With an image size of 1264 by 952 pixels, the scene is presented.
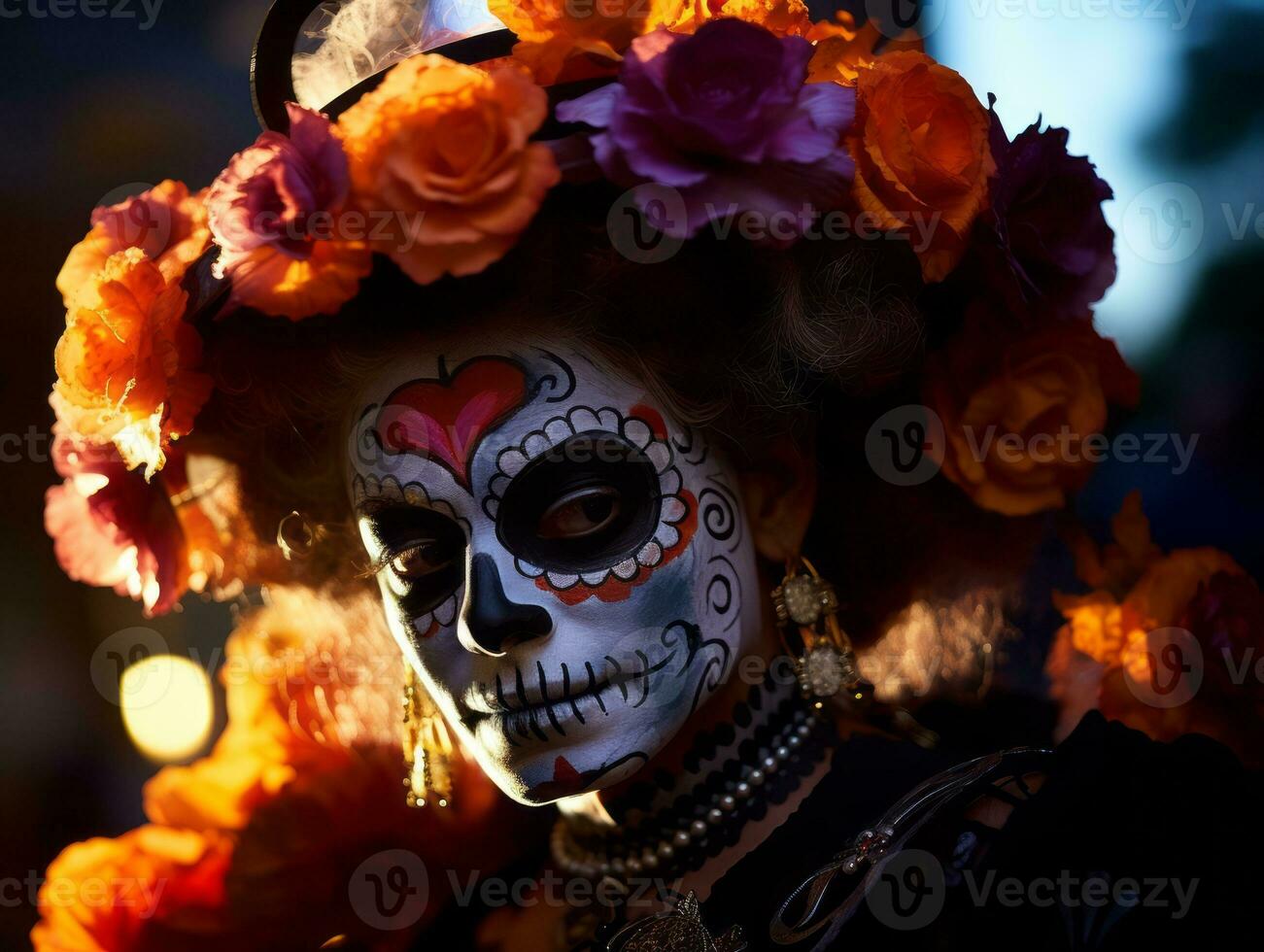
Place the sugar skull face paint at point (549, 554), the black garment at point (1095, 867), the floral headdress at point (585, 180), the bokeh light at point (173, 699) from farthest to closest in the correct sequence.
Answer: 1. the bokeh light at point (173, 699)
2. the sugar skull face paint at point (549, 554)
3. the floral headdress at point (585, 180)
4. the black garment at point (1095, 867)

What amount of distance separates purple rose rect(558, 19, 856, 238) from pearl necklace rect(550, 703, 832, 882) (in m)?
0.78

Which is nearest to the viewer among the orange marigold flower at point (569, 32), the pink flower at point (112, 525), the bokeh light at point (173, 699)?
the orange marigold flower at point (569, 32)

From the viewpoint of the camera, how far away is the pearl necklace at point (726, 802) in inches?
65.9

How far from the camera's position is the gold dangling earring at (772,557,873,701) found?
1.70 m

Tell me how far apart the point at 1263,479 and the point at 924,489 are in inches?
45.2

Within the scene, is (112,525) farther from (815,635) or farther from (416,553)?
(815,635)

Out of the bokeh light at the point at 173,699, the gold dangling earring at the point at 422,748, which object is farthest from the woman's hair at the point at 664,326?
the bokeh light at the point at 173,699

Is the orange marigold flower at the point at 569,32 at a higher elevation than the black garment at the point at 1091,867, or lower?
higher

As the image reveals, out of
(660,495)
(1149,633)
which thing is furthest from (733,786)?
(1149,633)

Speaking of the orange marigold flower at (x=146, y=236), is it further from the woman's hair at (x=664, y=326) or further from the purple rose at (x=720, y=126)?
the purple rose at (x=720, y=126)

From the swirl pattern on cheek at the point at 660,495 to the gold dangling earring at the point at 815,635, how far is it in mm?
242

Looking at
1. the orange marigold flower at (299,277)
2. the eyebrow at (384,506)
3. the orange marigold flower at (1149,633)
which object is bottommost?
the orange marigold flower at (1149,633)

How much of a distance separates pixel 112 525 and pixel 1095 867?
4.85 ft

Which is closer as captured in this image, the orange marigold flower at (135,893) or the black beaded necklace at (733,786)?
the black beaded necklace at (733,786)
